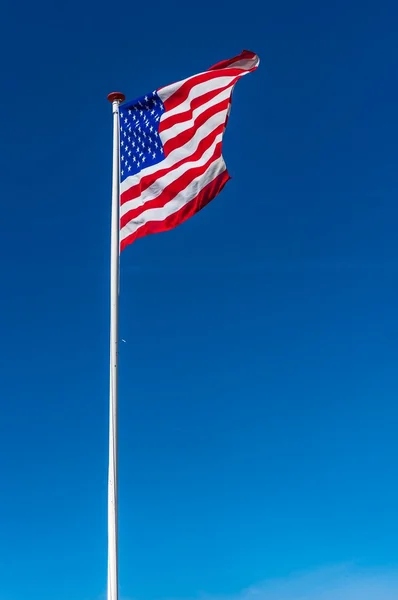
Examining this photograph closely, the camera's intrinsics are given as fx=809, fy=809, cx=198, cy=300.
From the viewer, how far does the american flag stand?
20.6 m

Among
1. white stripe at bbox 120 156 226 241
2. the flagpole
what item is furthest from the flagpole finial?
white stripe at bbox 120 156 226 241

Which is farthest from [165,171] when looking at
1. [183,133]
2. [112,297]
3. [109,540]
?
[109,540]

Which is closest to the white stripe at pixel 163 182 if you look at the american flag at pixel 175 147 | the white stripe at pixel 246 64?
the american flag at pixel 175 147

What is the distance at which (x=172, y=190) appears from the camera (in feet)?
68.3

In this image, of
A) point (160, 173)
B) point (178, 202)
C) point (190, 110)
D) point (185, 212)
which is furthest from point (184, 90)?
point (185, 212)

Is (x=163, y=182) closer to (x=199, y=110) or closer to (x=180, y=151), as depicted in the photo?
(x=180, y=151)

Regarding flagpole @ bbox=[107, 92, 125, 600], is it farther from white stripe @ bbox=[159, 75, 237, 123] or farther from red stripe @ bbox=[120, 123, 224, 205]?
white stripe @ bbox=[159, 75, 237, 123]

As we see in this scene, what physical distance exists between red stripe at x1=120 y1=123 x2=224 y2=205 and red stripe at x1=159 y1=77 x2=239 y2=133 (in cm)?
94

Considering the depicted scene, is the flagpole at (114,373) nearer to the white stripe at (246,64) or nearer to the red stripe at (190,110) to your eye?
the red stripe at (190,110)

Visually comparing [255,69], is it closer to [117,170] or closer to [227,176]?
[227,176]

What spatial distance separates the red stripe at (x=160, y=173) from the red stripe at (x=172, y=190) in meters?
0.33

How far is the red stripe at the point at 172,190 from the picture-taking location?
20.6 meters

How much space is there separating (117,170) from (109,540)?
903cm

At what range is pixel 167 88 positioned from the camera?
21.8m
